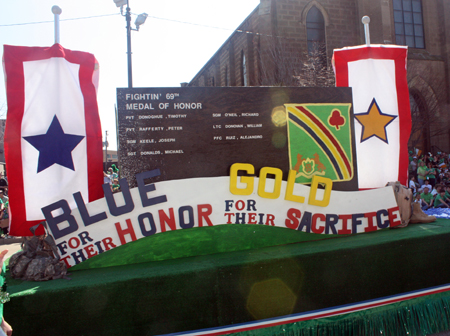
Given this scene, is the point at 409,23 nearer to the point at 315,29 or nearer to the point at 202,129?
the point at 315,29

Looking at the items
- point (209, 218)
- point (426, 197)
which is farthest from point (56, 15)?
point (426, 197)

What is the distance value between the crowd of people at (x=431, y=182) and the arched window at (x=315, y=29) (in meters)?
7.28

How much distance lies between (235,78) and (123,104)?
18.8 metres

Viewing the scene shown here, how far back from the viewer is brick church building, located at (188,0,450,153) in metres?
15.7

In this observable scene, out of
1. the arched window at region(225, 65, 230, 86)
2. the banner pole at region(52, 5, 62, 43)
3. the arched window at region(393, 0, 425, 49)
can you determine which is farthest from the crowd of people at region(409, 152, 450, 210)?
the arched window at region(225, 65, 230, 86)

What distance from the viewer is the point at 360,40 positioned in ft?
55.0

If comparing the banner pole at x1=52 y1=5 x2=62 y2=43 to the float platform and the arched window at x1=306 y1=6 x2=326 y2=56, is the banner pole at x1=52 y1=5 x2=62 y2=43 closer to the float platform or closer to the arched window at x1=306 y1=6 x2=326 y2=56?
the float platform

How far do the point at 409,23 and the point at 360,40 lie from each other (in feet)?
9.53

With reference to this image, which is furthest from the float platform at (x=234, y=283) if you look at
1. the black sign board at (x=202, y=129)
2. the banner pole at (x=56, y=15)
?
the banner pole at (x=56, y=15)

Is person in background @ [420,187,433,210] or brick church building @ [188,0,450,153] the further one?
brick church building @ [188,0,450,153]

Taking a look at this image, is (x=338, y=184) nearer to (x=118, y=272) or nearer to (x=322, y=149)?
(x=322, y=149)

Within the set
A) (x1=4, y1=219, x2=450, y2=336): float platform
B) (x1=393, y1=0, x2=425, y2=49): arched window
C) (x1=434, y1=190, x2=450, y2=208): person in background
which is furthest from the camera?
(x1=393, y1=0, x2=425, y2=49): arched window

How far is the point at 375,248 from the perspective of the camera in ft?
9.90

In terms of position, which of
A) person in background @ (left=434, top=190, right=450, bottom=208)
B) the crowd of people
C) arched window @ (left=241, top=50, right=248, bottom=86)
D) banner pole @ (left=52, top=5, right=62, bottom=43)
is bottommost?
person in background @ (left=434, top=190, right=450, bottom=208)
